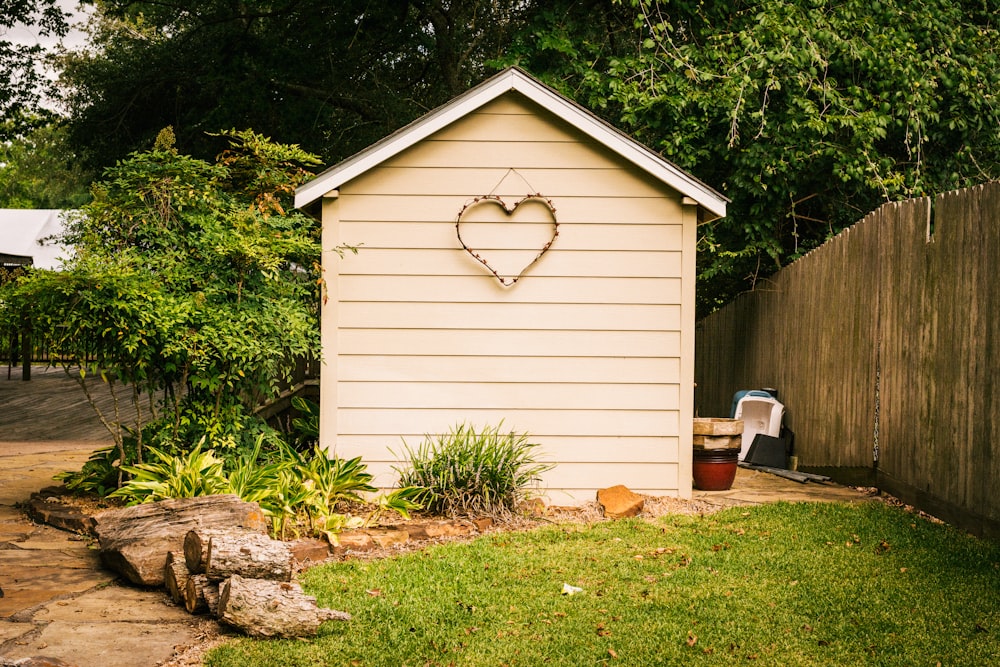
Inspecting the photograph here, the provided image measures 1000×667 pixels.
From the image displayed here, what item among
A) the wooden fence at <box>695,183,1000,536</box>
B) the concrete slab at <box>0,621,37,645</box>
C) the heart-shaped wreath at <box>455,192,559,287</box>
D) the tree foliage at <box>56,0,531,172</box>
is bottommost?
the concrete slab at <box>0,621,37,645</box>

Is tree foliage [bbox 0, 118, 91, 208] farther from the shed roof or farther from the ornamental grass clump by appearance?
the ornamental grass clump

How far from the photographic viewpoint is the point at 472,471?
723 cm

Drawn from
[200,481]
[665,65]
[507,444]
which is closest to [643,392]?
[507,444]

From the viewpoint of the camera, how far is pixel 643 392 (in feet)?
26.0

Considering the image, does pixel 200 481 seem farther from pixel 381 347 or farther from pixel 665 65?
pixel 665 65

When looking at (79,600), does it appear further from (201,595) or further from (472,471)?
(472,471)

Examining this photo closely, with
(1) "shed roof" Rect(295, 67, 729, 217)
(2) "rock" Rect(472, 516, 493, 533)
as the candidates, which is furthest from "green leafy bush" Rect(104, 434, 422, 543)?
(1) "shed roof" Rect(295, 67, 729, 217)

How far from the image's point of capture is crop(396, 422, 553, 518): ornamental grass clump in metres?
7.14

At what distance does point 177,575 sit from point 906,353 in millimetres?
5414

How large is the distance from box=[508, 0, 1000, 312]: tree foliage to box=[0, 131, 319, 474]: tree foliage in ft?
20.0

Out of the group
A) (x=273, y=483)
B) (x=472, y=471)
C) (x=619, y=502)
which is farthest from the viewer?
(x=619, y=502)

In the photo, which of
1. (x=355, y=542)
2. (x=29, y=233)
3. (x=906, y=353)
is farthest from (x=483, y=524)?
(x=29, y=233)

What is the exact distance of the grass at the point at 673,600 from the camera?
420 centimetres

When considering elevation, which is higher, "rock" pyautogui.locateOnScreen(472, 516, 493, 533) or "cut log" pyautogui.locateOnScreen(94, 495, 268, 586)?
"cut log" pyautogui.locateOnScreen(94, 495, 268, 586)
